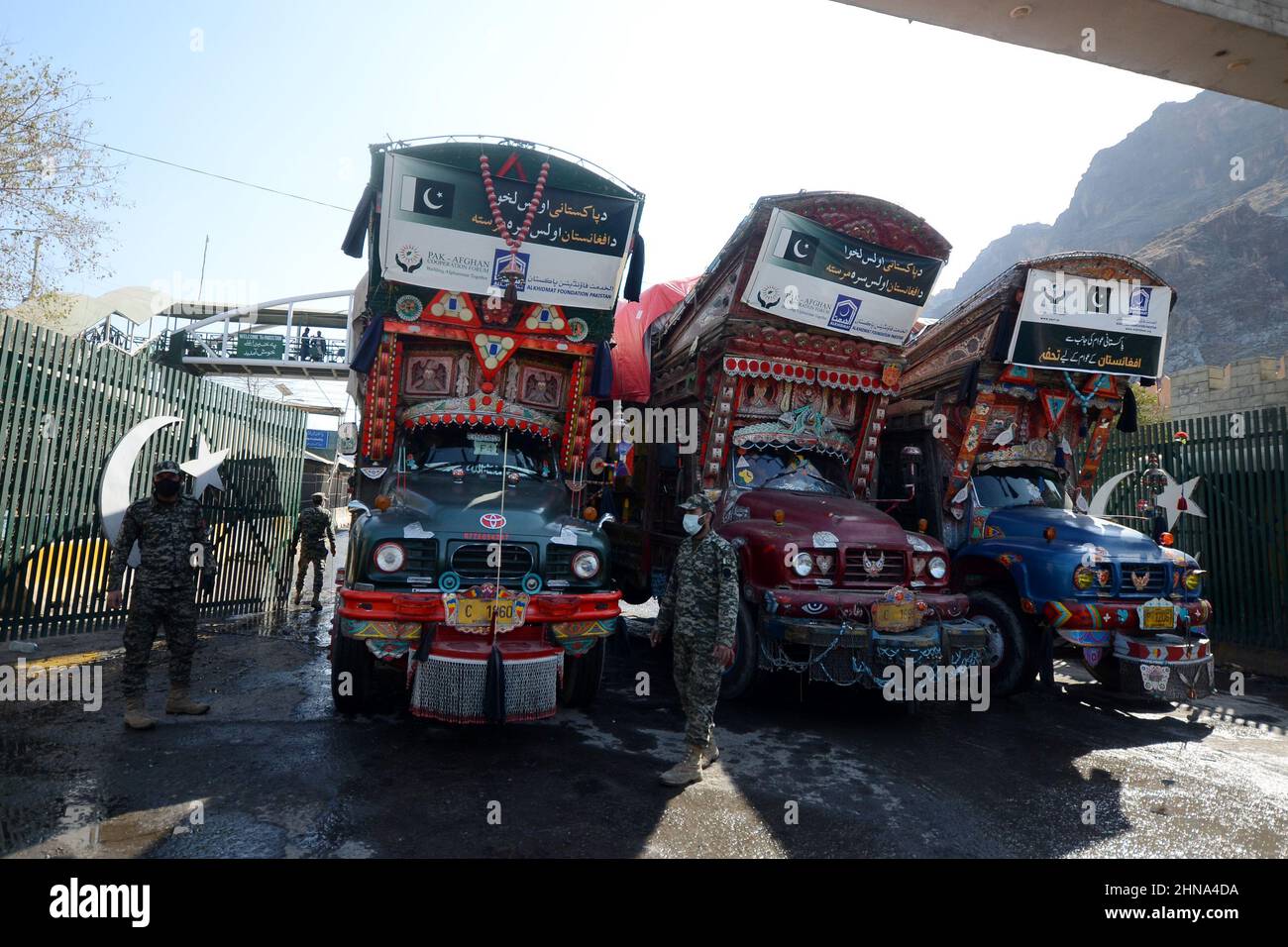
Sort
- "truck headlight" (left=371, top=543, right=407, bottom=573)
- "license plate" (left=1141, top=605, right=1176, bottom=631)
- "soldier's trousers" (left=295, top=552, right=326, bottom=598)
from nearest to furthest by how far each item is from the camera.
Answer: "truck headlight" (left=371, top=543, right=407, bottom=573) < "license plate" (left=1141, top=605, right=1176, bottom=631) < "soldier's trousers" (left=295, top=552, right=326, bottom=598)

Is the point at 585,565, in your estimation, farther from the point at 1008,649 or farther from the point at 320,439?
the point at 320,439

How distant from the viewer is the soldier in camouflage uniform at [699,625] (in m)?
4.87

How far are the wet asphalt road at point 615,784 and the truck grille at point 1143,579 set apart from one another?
4.18 ft

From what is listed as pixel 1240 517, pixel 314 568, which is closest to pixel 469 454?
pixel 314 568

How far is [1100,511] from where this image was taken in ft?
36.9

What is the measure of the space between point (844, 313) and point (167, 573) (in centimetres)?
753

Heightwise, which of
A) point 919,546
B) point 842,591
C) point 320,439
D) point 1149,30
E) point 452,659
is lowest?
point 452,659

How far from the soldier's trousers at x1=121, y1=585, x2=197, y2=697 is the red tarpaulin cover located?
21.1 feet

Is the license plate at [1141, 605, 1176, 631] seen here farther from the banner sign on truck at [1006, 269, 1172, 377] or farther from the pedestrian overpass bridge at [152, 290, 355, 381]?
the pedestrian overpass bridge at [152, 290, 355, 381]

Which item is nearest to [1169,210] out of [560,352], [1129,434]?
[1129,434]

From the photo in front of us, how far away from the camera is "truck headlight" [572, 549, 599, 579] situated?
215 inches

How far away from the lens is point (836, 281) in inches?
339

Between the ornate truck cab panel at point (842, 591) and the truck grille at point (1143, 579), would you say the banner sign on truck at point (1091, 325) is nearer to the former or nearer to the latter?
the truck grille at point (1143, 579)

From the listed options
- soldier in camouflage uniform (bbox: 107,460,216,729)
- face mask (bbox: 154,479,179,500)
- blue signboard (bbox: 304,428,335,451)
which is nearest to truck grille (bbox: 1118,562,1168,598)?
soldier in camouflage uniform (bbox: 107,460,216,729)
